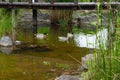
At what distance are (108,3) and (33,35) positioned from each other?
9.62 metres

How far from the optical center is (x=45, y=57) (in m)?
8.98

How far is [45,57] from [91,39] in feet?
7.28

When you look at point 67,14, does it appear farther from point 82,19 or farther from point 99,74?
point 99,74

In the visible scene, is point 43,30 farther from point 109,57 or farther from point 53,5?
point 109,57

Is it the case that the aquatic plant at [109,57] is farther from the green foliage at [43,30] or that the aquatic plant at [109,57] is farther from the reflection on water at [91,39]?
the green foliage at [43,30]

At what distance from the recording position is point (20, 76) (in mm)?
6832

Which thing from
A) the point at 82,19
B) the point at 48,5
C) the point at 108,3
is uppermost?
the point at 108,3

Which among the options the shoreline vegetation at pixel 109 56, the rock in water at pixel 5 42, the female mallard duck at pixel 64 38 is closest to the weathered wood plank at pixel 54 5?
the female mallard duck at pixel 64 38

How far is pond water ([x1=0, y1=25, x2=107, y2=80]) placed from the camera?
22.8 ft

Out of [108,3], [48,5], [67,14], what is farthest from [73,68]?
[67,14]

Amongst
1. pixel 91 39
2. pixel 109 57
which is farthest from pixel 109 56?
pixel 91 39

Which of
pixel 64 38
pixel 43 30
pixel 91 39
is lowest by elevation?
pixel 43 30

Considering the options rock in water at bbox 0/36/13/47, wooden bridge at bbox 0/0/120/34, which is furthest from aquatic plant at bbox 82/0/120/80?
wooden bridge at bbox 0/0/120/34

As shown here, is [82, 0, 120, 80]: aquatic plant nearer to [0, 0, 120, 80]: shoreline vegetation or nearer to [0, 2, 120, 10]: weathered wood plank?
[0, 0, 120, 80]: shoreline vegetation
